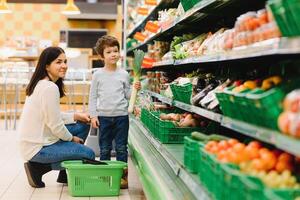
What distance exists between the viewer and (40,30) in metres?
16.4

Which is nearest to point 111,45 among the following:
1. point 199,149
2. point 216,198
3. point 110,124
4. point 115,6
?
point 110,124

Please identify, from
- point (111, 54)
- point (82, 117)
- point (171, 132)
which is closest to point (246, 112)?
point (171, 132)

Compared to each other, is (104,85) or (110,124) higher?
(104,85)

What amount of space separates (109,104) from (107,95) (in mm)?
87

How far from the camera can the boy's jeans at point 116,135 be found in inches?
195

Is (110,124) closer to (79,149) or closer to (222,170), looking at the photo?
(79,149)

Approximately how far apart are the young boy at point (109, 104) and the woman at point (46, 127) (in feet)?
1.28

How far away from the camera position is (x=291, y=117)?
5.51ft

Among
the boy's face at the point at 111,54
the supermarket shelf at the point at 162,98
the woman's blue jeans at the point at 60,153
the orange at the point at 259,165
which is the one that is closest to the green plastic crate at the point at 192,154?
the orange at the point at 259,165

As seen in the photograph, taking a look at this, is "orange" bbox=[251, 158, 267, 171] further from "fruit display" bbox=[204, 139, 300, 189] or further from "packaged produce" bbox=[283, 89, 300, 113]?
"packaged produce" bbox=[283, 89, 300, 113]

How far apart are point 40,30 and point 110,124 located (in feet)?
39.7

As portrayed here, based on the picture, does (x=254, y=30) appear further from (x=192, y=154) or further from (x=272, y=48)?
(x=192, y=154)

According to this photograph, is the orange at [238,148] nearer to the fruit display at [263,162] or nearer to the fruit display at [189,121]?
the fruit display at [263,162]

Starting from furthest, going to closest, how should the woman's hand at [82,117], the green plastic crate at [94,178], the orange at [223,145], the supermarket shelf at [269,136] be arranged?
the woman's hand at [82,117]
the green plastic crate at [94,178]
the orange at [223,145]
the supermarket shelf at [269,136]
